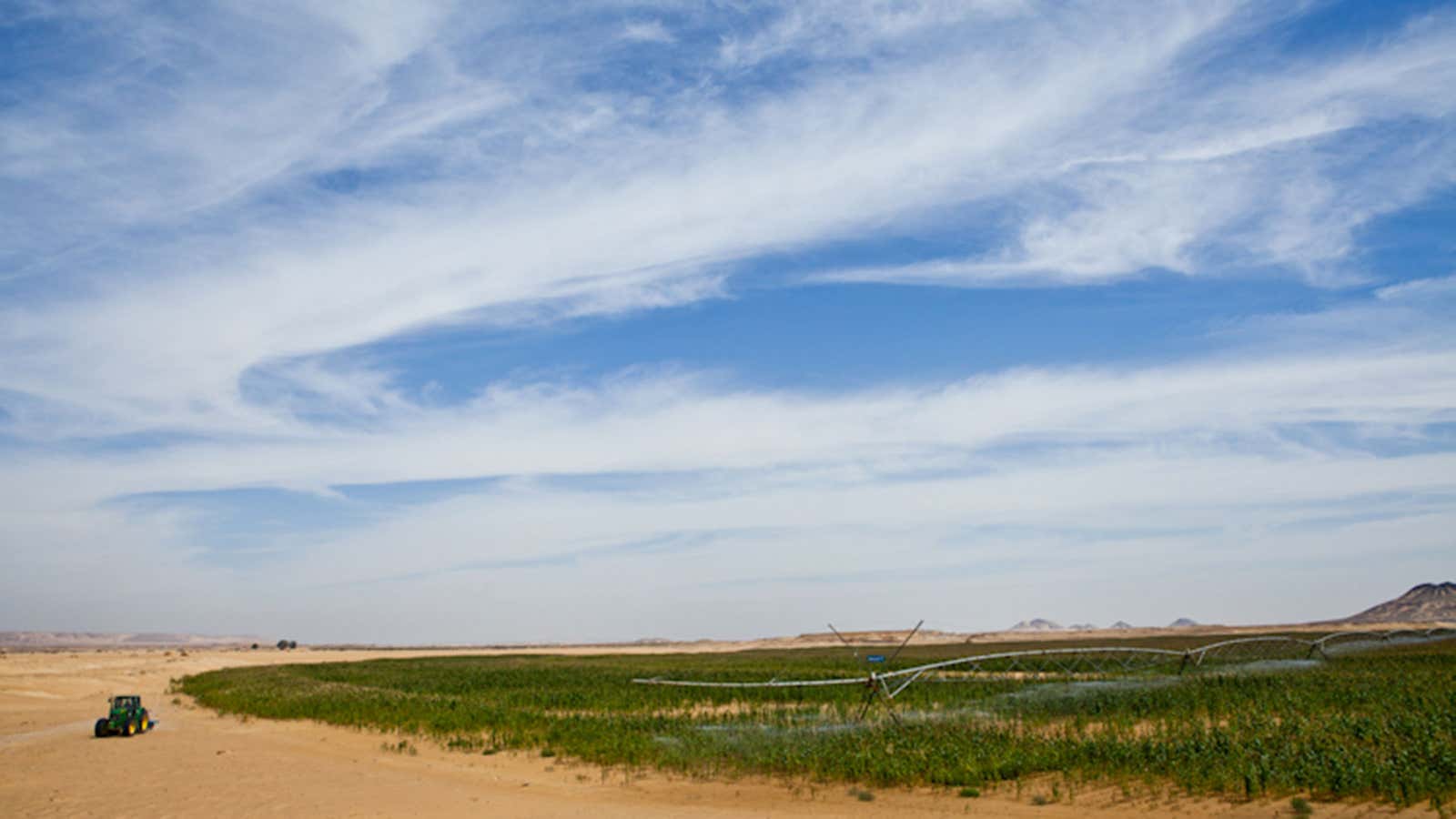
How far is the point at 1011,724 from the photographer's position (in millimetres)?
23953

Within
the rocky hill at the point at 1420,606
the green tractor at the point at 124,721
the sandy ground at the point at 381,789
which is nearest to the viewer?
the sandy ground at the point at 381,789

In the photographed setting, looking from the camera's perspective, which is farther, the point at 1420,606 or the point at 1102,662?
the point at 1420,606

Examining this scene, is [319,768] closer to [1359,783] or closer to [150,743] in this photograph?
[150,743]

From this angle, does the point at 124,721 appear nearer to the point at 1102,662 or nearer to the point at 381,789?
the point at 381,789

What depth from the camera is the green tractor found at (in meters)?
30.4

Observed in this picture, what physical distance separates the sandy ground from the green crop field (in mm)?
798

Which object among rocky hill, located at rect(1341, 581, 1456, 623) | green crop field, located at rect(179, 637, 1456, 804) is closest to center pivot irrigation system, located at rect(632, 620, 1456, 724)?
green crop field, located at rect(179, 637, 1456, 804)

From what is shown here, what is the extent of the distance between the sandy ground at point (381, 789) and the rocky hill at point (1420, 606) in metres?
178

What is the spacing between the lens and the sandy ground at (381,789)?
16.9 meters

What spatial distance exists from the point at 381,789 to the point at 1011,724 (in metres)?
15.9

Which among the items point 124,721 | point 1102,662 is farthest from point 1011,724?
point 1102,662

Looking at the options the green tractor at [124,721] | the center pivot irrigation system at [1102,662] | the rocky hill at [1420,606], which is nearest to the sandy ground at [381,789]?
the green tractor at [124,721]

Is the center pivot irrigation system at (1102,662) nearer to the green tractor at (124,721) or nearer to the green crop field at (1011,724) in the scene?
the green crop field at (1011,724)

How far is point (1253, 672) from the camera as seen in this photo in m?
37.3
